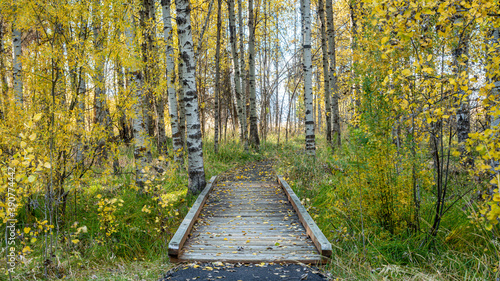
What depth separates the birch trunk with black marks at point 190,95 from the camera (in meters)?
6.22

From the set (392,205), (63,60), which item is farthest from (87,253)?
(392,205)

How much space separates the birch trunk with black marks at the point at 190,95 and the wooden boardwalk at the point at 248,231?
39 centimetres

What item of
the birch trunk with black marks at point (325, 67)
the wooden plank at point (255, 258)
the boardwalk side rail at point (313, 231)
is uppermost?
the birch trunk with black marks at point (325, 67)

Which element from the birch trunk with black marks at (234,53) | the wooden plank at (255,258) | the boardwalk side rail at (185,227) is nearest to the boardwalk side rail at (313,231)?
the wooden plank at (255,258)

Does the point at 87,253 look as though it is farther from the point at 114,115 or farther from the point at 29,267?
the point at 114,115

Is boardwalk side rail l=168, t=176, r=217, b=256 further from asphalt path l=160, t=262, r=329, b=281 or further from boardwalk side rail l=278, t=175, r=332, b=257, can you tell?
boardwalk side rail l=278, t=175, r=332, b=257

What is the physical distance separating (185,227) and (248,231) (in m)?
0.99

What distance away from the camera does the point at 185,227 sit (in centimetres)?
433

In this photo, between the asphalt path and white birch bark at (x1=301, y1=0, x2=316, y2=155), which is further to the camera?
white birch bark at (x1=301, y1=0, x2=316, y2=155)

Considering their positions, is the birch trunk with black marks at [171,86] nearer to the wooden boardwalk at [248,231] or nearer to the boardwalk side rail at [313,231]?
the wooden boardwalk at [248,231]

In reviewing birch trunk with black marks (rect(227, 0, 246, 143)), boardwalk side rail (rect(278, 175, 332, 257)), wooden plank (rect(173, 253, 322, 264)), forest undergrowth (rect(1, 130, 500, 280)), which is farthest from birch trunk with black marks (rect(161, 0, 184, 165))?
wooden plank (rect(173, 253, 322, 264))

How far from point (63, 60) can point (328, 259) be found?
14.7ft

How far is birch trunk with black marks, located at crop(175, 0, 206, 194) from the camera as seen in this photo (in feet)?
20.4

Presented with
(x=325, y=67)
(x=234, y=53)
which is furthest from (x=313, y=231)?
(x=234, y=53)
